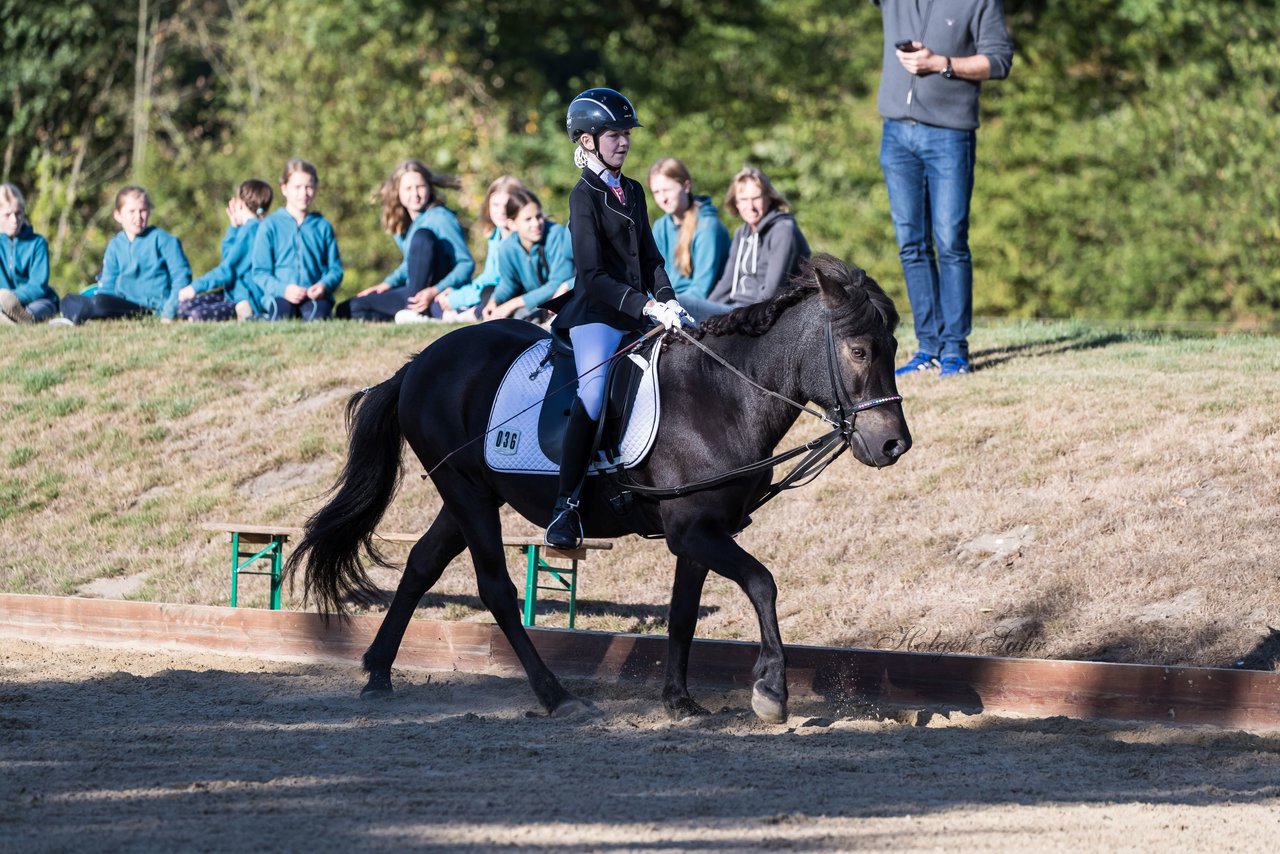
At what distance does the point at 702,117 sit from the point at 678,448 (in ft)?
72.2

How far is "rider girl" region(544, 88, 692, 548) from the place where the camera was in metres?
7.63

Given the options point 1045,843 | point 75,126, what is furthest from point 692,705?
point 75,126

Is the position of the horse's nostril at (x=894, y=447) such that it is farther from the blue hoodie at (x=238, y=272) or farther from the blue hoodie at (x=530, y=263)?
the blue hoodie at (x=238, y=272)

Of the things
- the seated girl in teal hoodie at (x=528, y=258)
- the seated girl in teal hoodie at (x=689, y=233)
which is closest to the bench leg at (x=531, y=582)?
the seated girl in teal hoodie at (x=689, y=233)

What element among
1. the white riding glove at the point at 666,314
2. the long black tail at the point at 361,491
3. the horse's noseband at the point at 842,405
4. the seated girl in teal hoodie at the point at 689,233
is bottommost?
the long black tail at the point at 361,491

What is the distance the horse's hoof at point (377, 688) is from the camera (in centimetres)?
830

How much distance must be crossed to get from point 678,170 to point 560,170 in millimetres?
16057

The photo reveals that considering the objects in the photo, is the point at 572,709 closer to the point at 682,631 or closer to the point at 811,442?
the point at 682,631

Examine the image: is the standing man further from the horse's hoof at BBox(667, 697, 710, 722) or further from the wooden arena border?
the horse's hoof at BBox(667, 697, 710, 722)

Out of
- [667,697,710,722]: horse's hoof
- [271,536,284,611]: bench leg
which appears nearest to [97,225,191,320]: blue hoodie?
[271,536,284,611]: bench leg

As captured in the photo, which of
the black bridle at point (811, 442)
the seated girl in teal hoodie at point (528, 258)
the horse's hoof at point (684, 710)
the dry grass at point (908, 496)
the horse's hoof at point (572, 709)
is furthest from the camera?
the seated girl in teal hoodie at point (528, 258)

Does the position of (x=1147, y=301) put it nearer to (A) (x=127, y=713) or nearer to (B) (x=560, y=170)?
(B) (x=560, y=170)

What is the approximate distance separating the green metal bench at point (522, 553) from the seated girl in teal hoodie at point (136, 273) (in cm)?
564

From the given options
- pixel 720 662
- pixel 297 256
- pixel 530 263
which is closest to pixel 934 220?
pixel 530 263
